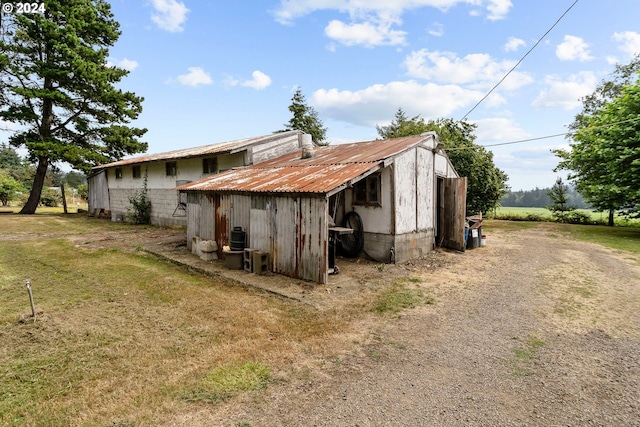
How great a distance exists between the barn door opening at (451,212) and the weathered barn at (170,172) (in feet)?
25.4

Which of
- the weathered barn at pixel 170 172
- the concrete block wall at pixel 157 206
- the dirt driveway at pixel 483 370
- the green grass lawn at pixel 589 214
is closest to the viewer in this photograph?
the dirt driveway at pixel 483 370

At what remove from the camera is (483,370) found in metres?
4.05

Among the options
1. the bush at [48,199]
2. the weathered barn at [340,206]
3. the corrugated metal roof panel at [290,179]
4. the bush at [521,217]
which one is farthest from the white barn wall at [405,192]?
the bush at [48,199]

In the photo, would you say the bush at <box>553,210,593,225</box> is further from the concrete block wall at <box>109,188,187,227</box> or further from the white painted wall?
the concrete block wall at <box>109,188,187,227</box>

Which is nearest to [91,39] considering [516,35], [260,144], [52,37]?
[52,37]

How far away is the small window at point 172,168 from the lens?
17797mm

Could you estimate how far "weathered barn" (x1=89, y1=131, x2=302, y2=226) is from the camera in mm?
14771

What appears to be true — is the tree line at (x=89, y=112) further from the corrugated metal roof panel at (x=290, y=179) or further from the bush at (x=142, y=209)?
the corrugated metal roof panel at (x=290, y=179)

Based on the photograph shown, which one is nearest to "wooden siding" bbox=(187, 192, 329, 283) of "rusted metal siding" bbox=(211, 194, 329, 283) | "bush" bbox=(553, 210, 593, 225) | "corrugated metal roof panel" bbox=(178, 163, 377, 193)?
"rusted metal siding" bbox=(211, 194, 329, 283)

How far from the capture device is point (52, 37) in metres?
20.5

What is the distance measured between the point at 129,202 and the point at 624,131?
28.5m

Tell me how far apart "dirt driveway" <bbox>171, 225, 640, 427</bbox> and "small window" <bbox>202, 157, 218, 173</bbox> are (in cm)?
1205

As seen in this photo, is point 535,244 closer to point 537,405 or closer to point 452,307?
point 452,307
